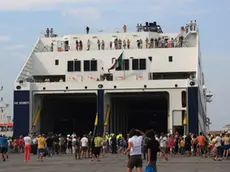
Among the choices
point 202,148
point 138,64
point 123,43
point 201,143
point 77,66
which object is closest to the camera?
point 201,143

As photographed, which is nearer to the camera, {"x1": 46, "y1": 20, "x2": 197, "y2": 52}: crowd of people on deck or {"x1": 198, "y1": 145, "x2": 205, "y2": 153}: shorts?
{"x1": 198, "y1": 145, "x2": 205, "y2": 153}: shorts

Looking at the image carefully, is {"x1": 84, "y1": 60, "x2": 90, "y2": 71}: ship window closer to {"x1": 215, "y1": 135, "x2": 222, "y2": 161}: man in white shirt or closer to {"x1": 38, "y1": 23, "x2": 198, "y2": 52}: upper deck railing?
{"x1": 38, "y1": 23, "x2": 198, "y2": 52}: upper deck railing

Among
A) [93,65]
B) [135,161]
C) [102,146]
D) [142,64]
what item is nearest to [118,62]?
[142,64]

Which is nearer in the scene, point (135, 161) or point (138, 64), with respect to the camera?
point (135, 161)

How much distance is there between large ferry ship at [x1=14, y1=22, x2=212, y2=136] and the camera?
33906 mm

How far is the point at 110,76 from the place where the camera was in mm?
36188

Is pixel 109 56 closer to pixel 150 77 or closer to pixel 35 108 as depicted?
pixel 150 77

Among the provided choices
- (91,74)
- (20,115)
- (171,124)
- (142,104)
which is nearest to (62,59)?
(91,74)

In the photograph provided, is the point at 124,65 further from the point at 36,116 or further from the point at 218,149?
the point at 218,149

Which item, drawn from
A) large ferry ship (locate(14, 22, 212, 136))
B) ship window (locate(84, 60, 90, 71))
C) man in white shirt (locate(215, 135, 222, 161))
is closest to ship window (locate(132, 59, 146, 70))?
large ferry ship (locate(14, 22, 212, 136))

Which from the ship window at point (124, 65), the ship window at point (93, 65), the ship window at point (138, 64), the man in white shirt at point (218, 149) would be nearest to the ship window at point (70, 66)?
the ship window at point (93, 65)

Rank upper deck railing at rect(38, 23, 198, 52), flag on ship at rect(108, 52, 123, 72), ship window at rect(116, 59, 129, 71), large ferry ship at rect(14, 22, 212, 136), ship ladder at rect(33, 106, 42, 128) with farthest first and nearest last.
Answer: upper deck railing at rect(38, 23, 198, 52) → ship window at rect(116, 59, 129, 71) → flag on ship at rect(108, 52, 123, 72) → ship ladder at rect(33, 106, 42, 128) → large ferry ship at rect(14, 22, 212, 136)

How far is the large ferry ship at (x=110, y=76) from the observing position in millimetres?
33906

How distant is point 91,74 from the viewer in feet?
120
